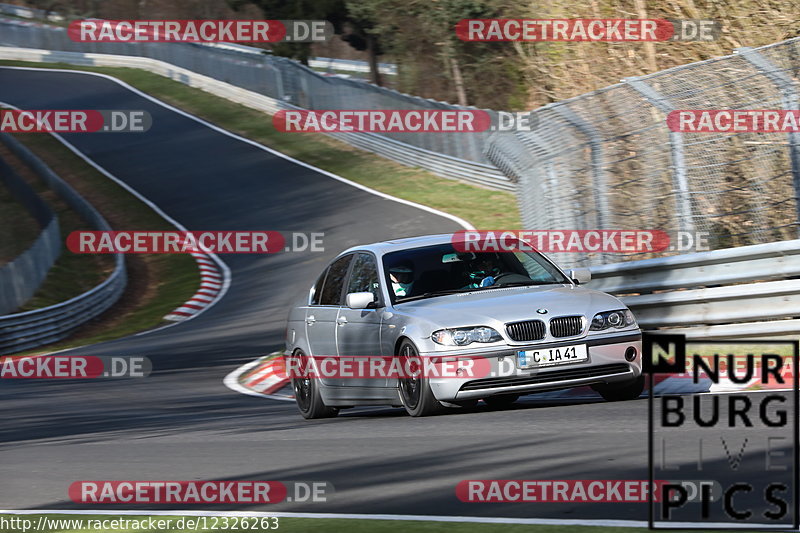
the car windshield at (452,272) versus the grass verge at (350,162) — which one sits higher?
the grass verge at (350,162)

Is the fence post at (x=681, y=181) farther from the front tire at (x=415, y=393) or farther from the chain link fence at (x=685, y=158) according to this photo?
the front tire at (x=415, y=393)

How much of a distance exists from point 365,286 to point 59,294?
20384mm

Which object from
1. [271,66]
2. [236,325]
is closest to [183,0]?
[271,66]

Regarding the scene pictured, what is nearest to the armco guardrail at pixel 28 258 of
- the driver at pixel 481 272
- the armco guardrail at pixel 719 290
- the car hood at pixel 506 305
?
the armco guardrail at pixel 719 290

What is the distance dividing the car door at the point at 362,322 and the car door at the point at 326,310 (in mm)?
122

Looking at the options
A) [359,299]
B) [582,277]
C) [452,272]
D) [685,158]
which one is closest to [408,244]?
[452,272]

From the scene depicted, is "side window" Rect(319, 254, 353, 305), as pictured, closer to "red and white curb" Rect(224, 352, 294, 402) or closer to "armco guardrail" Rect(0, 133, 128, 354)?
"red and white curb" Rect(224, 352, 294, 402)

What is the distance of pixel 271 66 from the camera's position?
51656 millimetres

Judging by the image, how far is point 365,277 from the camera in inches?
446

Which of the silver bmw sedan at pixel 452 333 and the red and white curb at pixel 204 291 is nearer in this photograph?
the silver bmw sedan at pixel 452 333

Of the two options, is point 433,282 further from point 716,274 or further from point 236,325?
point 236,325

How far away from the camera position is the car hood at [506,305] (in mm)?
9789

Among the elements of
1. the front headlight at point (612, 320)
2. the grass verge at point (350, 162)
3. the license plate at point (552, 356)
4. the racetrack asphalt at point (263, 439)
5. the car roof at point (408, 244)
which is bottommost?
the racetrack asphalt at point (263, 439)

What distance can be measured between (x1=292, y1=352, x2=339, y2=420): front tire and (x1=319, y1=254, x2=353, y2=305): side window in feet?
1.84
